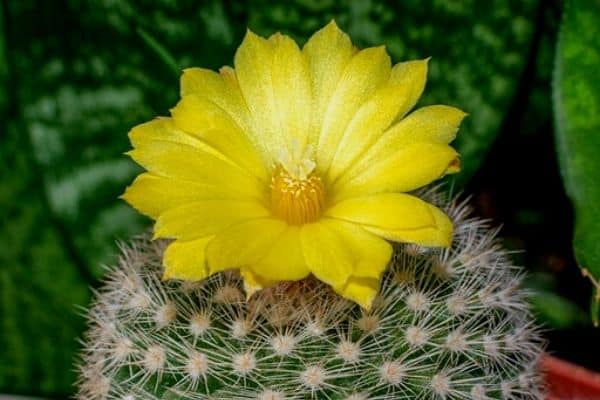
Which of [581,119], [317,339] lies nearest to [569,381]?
[581,119]

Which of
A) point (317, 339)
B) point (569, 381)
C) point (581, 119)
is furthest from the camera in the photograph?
point (569, 381)

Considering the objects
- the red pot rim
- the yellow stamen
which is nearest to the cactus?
the yellow stamen

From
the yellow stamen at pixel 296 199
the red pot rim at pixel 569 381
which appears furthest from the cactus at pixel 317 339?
the red pot rim at pixel 569 381

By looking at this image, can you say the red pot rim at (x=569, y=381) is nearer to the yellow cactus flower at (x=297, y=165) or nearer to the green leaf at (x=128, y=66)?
the green leaf at (x=128, y=66)

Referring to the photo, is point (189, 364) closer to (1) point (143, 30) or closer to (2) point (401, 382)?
(2) point (401, 382)

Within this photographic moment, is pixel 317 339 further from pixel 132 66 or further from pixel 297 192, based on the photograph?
pixel 132 66

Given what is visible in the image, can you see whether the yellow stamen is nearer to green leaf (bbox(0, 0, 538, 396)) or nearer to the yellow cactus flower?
the yellow cactus flower

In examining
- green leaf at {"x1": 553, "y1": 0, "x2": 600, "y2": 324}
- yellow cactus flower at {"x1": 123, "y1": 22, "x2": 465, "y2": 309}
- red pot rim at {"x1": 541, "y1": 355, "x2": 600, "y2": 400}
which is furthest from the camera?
red pot rim at {"x1": 541, "y1": 355, "x2": 600, "y2": 400}
